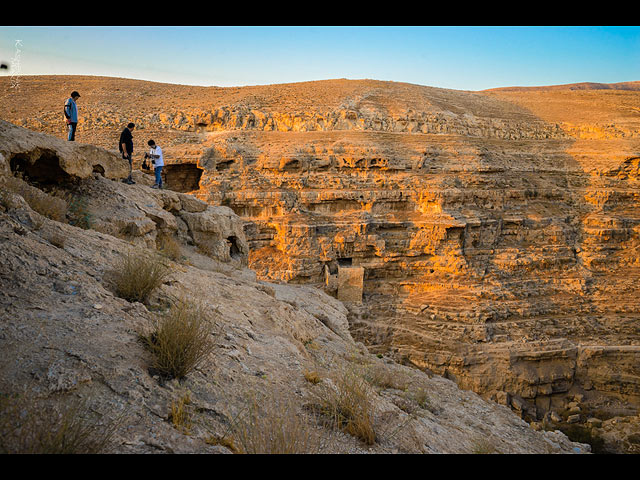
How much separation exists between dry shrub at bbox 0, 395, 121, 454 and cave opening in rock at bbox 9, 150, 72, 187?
15.3ft

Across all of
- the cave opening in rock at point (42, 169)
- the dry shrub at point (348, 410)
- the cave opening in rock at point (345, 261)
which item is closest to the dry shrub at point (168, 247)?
the cave opening in rock at point (42, 169)

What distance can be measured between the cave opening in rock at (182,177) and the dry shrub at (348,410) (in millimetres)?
16107

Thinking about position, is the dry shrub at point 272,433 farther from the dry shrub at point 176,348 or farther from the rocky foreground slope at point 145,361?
the dry shrub at point 176,348

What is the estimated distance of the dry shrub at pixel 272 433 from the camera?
2122 millimetres

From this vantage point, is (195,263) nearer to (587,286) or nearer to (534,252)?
(534,252)

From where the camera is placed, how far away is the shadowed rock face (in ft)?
45.6

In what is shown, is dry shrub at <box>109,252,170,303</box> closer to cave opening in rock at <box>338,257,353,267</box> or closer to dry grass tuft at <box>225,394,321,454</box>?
dry grass tuft at <box>225,394,321,454</box>

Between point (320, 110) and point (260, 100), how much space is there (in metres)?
3.82

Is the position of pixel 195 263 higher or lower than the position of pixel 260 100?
lower

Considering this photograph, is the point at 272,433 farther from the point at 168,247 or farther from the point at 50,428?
the point at 168,247

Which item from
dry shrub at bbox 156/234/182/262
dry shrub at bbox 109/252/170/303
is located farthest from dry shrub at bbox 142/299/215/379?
dry shrub at bbox 156/234/182/262

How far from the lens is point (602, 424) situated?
11633 millimetres
